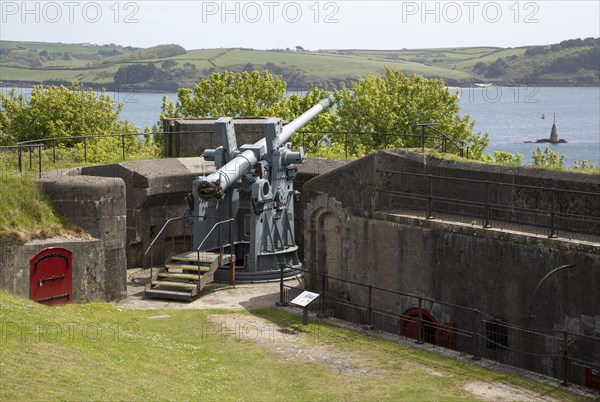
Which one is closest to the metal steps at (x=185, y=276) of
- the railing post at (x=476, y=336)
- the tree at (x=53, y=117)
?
the railing post at (x=476, y=336)

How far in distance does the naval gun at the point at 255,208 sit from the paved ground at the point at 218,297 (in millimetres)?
559

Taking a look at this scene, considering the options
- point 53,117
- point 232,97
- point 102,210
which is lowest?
point 102,210

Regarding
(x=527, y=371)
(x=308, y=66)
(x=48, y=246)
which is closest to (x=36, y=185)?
(x=48, y=246)

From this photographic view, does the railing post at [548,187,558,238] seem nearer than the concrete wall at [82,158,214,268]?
Yes

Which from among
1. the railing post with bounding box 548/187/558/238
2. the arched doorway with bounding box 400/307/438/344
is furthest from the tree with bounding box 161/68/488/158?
the railing post with bounding box 548/187/558/238

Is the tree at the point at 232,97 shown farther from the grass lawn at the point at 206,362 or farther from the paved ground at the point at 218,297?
the grass lawn at the point at 206,362

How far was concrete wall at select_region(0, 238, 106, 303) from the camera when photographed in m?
20.1

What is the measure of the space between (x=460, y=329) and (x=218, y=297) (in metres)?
6.00

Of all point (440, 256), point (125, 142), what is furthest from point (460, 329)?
point (125, 142)

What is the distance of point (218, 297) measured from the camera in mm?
22766

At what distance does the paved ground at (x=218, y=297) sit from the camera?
21859 mm

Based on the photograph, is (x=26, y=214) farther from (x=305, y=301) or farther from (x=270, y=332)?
(x=305, y=301)

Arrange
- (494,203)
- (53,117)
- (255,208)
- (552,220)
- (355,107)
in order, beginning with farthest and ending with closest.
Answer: (355,107) → (53,117) → (255,208) → (494,203) → (552,220)

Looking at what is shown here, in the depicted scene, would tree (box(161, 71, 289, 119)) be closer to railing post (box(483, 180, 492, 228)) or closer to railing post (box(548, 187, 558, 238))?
railing post (box(483, 180, 492, 228))
